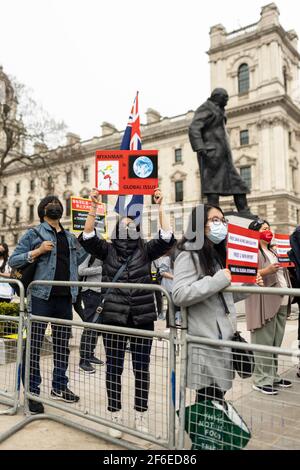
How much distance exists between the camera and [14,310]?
254 inches

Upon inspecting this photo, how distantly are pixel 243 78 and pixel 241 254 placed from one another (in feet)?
158

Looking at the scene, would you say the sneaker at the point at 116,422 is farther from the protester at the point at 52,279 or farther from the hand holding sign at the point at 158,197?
the hand holding sign at the point at 158,197

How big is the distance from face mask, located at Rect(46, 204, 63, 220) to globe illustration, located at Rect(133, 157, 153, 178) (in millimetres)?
877

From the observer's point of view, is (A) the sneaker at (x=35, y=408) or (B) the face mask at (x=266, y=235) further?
(B) the face mask at (x=266, y=235)

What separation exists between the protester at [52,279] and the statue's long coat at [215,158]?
17.7 ft

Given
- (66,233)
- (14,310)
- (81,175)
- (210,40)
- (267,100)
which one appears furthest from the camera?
(81,175)

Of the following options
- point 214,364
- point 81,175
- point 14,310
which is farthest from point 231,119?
point 214,364

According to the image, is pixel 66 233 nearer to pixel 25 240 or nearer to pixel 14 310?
pixel 25 240

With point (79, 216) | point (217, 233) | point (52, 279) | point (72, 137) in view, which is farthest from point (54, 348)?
point (72, 137)

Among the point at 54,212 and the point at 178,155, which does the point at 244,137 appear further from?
the point at 54,212

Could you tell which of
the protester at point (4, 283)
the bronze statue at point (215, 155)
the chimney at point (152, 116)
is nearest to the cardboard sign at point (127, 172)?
the protester at point (4, 283)

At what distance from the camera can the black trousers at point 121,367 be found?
11.3ft
